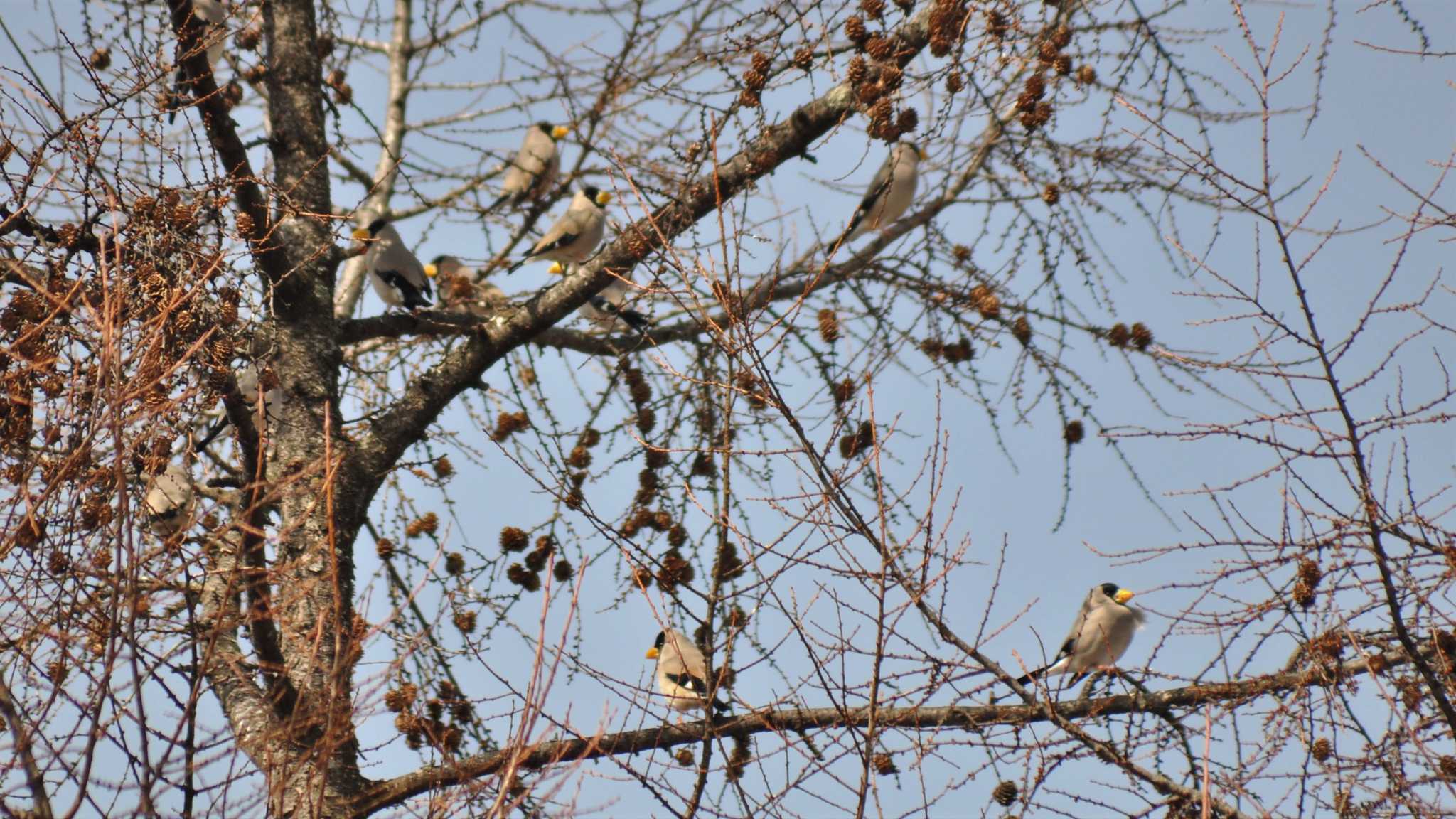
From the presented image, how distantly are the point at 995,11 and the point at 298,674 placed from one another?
124 inches

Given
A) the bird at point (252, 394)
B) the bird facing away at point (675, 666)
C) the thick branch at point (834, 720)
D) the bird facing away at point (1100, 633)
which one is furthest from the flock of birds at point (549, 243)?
the thick branch at point (834, 720)

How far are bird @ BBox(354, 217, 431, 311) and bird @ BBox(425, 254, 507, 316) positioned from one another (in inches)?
4.7

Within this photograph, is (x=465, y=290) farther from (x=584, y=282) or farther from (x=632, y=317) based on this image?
(x=584, y=282)

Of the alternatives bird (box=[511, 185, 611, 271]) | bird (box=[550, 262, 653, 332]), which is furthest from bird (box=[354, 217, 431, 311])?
bird (box=[550, 262, 653, 332])

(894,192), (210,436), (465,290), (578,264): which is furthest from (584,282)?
(894,192)

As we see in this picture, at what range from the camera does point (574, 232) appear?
724 centimetres

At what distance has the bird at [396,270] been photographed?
739 centimetres

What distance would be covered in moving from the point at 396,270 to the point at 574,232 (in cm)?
99

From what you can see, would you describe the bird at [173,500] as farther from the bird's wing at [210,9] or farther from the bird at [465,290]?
the bird's wing at [210,9]

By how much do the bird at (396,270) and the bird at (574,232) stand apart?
63cm

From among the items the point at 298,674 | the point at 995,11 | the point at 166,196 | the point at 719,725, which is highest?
the point at 995,11

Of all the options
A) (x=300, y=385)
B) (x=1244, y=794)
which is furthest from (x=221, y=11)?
(x=1244, y=794)

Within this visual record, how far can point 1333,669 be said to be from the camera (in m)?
3.76

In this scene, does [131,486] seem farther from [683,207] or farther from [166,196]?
[683,207]
